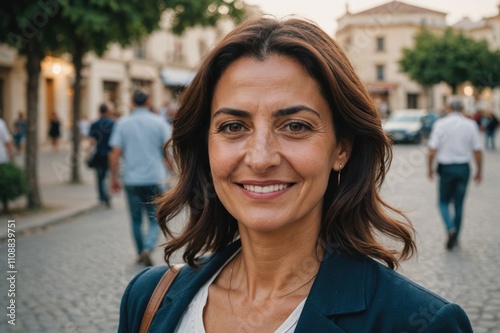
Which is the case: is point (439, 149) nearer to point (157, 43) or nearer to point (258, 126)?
point (258, 126)

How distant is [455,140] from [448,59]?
130 feet

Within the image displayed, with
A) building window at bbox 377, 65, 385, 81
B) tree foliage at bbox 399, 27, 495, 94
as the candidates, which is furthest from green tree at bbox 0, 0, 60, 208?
building window at bbox 377, 65, 385, 81

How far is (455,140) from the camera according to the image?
330 inches

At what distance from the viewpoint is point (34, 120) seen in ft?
37.9

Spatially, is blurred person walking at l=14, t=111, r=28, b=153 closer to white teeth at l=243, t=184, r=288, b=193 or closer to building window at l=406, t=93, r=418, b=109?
white teeth at l=243, t=184, r=288, b=193

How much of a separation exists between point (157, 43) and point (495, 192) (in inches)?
1175

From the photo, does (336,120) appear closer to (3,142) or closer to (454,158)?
(454,158)

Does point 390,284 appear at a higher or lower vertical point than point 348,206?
lower

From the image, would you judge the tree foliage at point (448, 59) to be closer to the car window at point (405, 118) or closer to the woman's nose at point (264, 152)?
the car window at point (405, 118)

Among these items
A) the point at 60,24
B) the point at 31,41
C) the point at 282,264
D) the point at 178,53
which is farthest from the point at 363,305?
the point at 178,53

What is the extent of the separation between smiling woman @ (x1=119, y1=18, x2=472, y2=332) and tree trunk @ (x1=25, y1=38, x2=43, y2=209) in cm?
1010

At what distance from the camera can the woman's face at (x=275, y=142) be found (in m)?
1.84

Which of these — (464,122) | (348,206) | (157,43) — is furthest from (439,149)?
(157,43)

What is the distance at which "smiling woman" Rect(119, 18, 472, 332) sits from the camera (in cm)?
179
